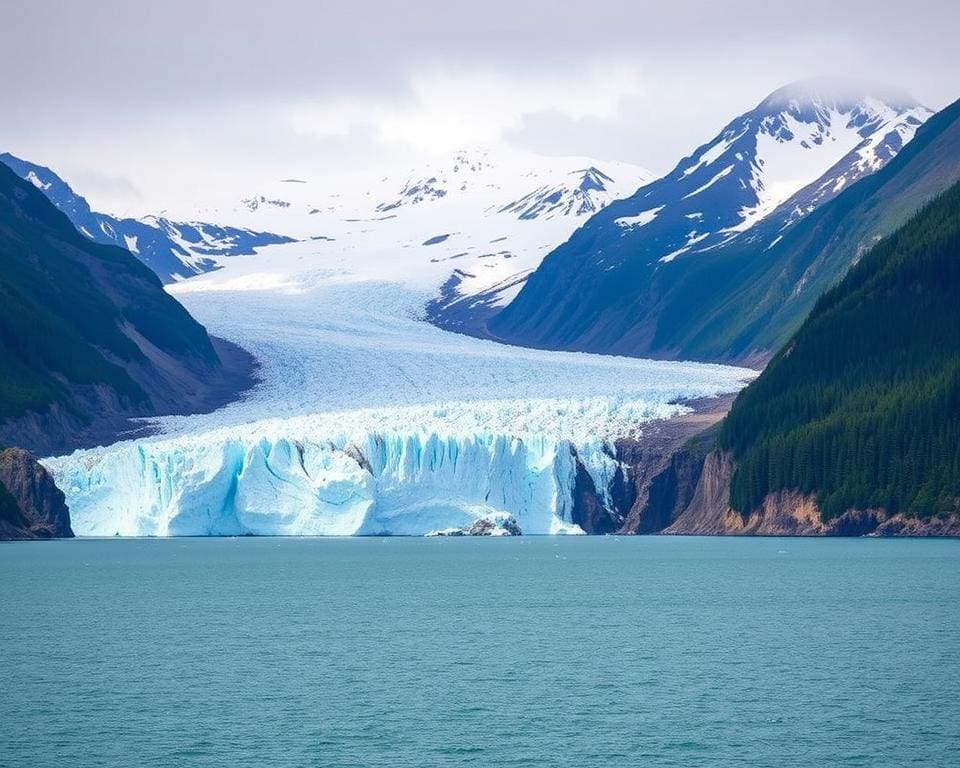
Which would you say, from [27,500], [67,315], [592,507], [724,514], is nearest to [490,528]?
[592,507]

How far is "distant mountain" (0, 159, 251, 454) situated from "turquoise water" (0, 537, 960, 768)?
48426mm

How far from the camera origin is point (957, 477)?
78.4m

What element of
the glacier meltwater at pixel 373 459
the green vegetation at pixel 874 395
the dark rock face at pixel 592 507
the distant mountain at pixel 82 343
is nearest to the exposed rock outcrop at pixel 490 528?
the glacier meltwater at pixel 373 459

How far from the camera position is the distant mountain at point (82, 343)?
112 metres

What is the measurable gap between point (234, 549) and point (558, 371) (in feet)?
128

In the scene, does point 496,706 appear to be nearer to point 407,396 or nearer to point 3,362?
point 407,396

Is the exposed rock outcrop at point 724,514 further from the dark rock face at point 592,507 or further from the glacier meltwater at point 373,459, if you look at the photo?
the glacier meltwater at point 373,459

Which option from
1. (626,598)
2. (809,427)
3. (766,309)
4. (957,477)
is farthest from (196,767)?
(766,309)

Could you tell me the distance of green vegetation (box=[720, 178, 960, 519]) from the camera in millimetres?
81000

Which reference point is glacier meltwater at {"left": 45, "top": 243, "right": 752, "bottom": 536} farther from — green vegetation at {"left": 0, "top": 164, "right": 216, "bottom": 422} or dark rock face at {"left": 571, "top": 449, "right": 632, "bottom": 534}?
green vegetation at {"left": 0, "top": 164, "right": 216, "bottom": 422}

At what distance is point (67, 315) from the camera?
134 meters

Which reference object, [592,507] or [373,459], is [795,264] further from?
[373,459]

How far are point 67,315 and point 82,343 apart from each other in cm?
570

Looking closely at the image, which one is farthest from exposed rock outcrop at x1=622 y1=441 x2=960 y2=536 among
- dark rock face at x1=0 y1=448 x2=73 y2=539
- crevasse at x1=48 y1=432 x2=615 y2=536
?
dark rock face at x1=0 y1=448 x2=73 y2=539
